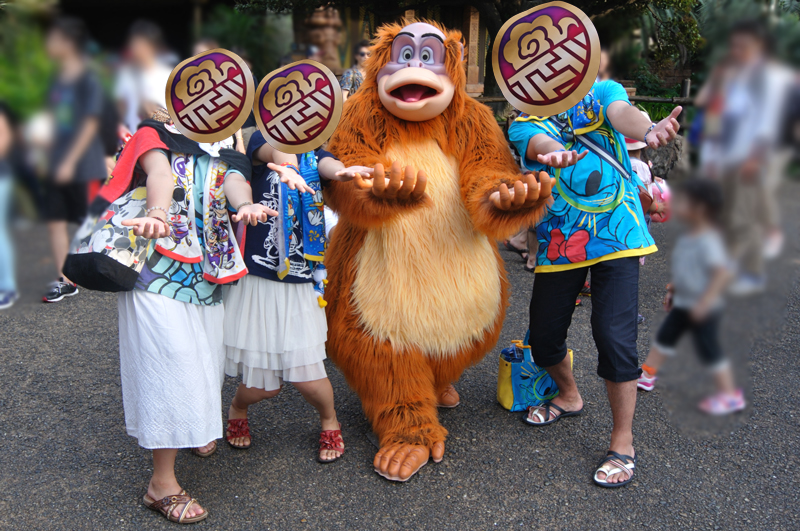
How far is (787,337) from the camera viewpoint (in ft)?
11.0

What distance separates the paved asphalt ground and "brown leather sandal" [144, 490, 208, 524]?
0.10ft

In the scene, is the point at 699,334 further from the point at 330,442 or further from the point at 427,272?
the point at 330,442

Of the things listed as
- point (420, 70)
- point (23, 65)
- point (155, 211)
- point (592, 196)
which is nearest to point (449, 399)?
point (592, 196)

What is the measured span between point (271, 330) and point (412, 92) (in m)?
0.97

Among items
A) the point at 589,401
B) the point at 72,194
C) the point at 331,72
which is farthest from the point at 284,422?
the point at 72,194

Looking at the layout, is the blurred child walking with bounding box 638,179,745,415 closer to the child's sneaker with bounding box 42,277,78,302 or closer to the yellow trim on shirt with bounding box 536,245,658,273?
the yellow trim on shirt with bounding box 536,245,658,273

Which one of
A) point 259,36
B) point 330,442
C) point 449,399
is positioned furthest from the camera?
point 449,399

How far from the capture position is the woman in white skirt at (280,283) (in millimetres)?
2014

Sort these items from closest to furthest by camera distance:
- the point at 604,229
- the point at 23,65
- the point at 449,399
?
the point at 23,65 < the point at 604,229 < the point at 449,399

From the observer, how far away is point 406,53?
2.06 m

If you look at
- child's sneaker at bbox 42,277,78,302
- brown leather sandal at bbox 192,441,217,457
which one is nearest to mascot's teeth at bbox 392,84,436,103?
brown leather sandal at bbox 192,441,217,457

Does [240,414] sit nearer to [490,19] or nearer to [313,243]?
[313,243]

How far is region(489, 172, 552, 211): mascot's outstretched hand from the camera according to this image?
1.86 metres

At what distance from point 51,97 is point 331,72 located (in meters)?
1.26
